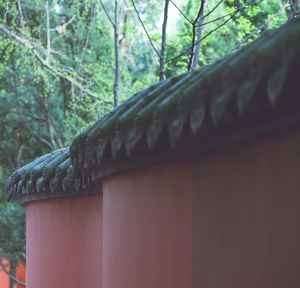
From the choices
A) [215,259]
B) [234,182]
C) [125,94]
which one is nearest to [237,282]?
[215,259]

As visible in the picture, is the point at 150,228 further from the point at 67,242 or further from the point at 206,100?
the point at 67,242

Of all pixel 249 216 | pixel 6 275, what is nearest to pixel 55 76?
pixel 6 275

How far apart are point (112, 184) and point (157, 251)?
0.71m

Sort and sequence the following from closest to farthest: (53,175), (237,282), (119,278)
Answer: (237,282)
(119,278)
(53,175)

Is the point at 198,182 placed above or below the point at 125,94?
below

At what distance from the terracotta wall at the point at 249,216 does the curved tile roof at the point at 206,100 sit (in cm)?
18

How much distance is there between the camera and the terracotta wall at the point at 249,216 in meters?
3.47

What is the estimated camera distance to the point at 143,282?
4.55 metres

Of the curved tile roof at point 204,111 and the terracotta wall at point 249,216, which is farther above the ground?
the curved tile roof at point 204,111

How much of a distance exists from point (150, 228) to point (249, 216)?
0.92 metres

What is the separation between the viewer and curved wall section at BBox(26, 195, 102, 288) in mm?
6441

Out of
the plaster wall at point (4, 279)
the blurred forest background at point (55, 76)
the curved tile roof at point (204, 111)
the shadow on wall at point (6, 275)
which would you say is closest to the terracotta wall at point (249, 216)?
the curved tile roof at point (204, 111)

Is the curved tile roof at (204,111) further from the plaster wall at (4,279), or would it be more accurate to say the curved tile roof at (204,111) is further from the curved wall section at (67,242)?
the plaster wall at (4,279)

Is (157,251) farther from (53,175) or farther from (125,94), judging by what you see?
(125,94)
